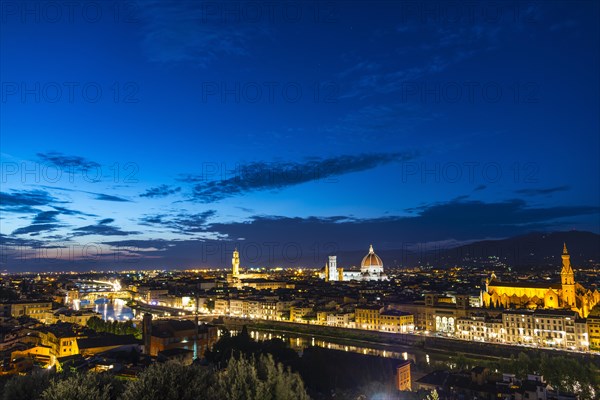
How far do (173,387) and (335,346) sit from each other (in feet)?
70.0

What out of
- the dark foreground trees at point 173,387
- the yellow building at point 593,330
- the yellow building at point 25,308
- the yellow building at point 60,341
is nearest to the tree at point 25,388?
the dark foreground trees at point 173,387

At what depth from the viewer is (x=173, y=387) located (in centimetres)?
547

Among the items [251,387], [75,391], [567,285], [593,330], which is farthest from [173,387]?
A: [567,285]

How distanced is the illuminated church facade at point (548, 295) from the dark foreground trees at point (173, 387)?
→ 2562 cm

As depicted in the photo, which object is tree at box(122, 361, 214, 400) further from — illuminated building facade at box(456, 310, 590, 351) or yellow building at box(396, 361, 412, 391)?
illuminated building facade at box(456, 310, 590, 351)

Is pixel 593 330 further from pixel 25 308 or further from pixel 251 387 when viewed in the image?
pixel 25 308

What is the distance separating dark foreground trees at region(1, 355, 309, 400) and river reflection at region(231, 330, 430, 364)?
13.8 meters

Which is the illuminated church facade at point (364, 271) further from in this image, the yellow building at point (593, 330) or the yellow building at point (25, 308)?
the yellow building at point (593, 330)

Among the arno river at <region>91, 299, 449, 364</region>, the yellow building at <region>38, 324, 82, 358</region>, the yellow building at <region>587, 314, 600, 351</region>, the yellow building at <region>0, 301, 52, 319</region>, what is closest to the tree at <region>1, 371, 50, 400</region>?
the yellow building at <region>38, 324, 82, 358</region>

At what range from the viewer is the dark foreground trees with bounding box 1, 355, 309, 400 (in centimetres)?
523

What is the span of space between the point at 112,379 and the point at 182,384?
1.47 meters

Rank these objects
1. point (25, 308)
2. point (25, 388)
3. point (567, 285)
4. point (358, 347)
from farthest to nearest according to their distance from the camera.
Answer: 1. point (25, 308)
2. point (567, 285)
3. point (358, 347)
4. point (25, 388)

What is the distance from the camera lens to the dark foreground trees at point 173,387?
17.1 feet

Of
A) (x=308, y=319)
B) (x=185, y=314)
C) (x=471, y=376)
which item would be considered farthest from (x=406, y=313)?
(x=185, y=314)
